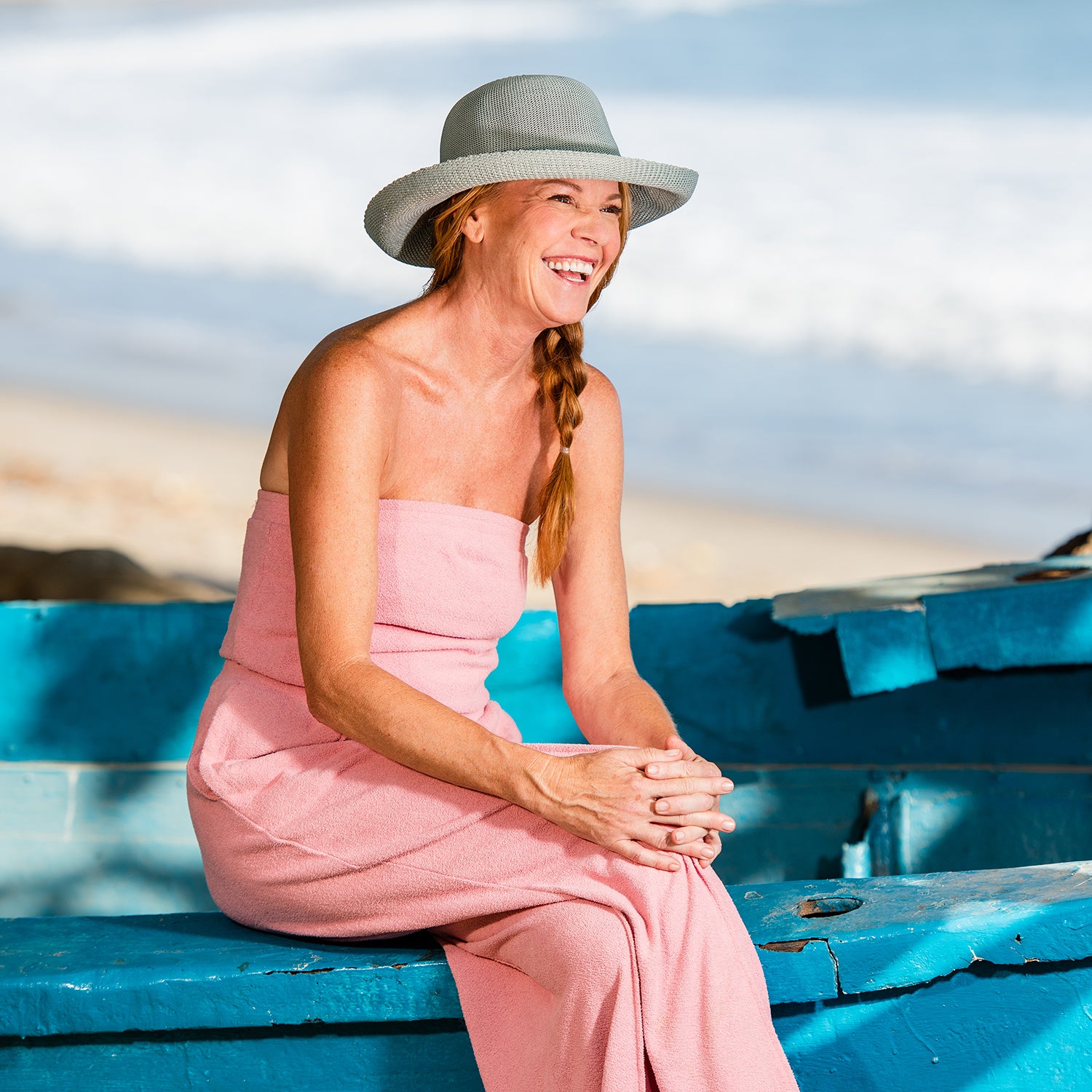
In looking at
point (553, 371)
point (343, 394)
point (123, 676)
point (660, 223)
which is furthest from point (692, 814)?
point (660, 223)

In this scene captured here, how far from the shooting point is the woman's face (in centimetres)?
201

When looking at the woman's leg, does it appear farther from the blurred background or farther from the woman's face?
the blurred background

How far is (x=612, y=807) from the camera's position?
168cm

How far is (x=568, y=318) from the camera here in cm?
205

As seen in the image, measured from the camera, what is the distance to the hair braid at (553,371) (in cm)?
208

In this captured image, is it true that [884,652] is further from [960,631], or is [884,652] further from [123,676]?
[123,676]

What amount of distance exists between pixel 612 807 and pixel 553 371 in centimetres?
87

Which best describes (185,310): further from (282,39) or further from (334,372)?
(334,372)

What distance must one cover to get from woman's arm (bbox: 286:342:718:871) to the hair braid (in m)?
0.28

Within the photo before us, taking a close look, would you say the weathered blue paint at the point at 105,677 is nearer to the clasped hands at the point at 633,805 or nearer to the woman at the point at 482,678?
the woman at the point at 482,678

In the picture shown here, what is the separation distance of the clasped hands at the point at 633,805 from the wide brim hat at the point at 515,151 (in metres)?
0.89

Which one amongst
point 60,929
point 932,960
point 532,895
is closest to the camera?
point 532,895

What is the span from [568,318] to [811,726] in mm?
1580

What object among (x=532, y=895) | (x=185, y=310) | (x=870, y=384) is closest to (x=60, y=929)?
(x=532, y=895)
